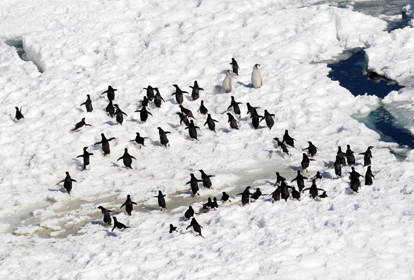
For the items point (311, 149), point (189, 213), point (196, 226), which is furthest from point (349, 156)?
point (196, 226)

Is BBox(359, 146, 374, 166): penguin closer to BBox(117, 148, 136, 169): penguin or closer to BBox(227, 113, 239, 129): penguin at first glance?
BBox(227, 113, 239, 129): penguin

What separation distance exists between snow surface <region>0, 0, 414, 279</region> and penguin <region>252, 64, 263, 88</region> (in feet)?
0.97

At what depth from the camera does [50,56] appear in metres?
28.2

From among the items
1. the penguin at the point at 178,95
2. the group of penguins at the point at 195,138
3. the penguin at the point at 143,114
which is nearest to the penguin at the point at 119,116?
the group of penguins at the point at 195,138

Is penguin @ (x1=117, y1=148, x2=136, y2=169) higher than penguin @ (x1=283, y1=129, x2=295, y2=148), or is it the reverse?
penguin @ (x1=117, y1=148, x2=136, y2=169)

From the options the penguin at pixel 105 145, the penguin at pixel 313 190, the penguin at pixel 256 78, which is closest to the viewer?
the penguin at pixel 313 190

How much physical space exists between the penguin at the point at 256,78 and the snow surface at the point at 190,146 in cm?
30

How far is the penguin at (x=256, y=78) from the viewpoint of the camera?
24.0 meters

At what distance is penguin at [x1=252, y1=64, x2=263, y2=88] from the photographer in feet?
78.8

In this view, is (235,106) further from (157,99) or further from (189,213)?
(189,213)

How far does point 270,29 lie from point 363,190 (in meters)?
12.8

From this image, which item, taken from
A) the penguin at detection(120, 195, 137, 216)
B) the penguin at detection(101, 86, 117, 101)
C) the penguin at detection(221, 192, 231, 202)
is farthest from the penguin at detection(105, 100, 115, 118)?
the penguin at detection(221, 192, 231, 202)

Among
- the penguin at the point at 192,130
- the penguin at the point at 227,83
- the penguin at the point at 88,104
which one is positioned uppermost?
the penguin at the point at 88,104

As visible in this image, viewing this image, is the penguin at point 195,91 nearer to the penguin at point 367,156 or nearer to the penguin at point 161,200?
the penguin at point 161,200
